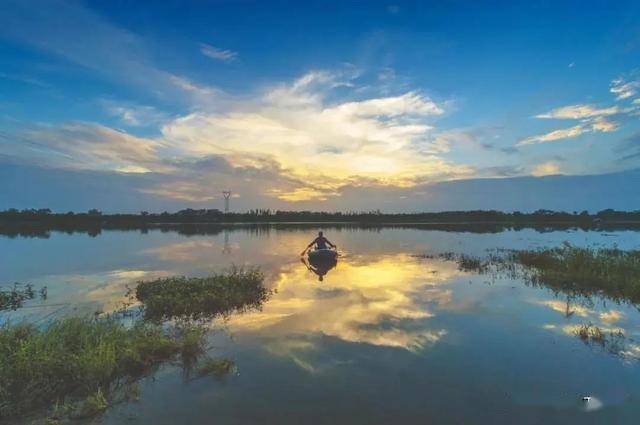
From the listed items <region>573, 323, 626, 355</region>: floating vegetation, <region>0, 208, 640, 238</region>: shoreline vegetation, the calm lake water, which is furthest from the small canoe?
<region>0, 208, 640, 238</region>: shoreline vegetation

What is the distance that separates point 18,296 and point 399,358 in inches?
638

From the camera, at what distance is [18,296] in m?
16.9

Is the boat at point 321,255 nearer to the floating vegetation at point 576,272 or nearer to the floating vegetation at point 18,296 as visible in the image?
the floating vegetation at point 576,272

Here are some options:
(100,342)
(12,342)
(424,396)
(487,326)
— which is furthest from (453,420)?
(12,342)

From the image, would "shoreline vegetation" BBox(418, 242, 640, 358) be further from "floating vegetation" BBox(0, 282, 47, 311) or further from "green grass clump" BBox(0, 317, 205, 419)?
"floating vegetation" BBox(0, 282, 47, 311)

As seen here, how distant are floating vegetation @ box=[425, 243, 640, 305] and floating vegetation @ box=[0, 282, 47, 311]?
2269 centimetres

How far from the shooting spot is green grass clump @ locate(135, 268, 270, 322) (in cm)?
1446

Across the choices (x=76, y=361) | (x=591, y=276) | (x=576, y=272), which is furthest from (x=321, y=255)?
(x=76, y=361)

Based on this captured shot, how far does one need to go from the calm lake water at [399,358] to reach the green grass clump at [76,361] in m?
0.64

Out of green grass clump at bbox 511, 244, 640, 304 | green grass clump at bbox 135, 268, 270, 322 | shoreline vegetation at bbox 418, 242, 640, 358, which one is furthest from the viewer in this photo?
green grass clump at bbox 511, 244, 640, 304

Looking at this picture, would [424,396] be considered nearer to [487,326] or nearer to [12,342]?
[487,326]

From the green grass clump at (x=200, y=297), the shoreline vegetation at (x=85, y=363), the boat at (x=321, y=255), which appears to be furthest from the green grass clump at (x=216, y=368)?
the boat at (x=321, y=255)

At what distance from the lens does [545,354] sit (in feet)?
34.0

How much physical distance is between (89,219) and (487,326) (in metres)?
117
